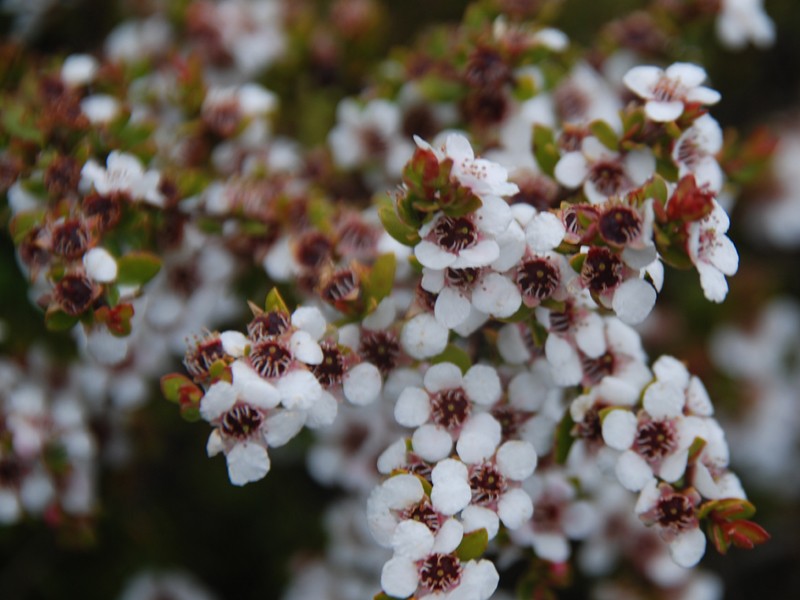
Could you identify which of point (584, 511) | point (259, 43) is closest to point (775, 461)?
point (584, 511)

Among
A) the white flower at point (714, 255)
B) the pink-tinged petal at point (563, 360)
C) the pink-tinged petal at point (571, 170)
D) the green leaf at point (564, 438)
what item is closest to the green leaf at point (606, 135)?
the pink-tinged petal at point (571, 170)

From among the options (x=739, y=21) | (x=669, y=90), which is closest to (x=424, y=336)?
(x=669, y=90)

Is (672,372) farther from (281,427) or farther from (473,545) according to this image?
(281,427)

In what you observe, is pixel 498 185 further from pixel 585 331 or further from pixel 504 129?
pixel 504 129

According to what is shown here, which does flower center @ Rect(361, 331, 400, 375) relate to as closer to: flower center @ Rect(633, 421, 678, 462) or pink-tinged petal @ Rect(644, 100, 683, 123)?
flower center @ Rect(633, 421, 678, 462)

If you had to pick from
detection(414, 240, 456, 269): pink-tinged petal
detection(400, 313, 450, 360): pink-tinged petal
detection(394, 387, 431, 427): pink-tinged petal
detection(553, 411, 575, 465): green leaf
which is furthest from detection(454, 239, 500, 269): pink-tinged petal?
detection(553, 411, 575, 465): green leaf
